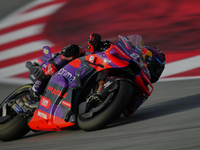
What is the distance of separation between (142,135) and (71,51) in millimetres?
1232

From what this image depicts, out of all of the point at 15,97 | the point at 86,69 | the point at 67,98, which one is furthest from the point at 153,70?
the point at 15,97

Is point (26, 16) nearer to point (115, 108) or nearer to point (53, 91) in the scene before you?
point (53, 91)

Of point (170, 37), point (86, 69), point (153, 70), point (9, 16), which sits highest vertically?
point (9, 16)

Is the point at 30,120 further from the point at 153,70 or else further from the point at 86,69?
the point at 153,70

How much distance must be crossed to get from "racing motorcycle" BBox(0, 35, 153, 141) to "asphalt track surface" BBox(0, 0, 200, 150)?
13cm

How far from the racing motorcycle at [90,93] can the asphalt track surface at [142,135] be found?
0.42ft

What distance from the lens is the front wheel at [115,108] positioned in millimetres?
2898

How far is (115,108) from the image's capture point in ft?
9.49

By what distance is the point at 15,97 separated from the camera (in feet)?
12.9

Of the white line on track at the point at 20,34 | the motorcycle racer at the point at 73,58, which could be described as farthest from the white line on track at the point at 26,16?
the motorcycle racer at the point at 73,58

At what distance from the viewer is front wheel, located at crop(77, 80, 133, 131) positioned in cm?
290

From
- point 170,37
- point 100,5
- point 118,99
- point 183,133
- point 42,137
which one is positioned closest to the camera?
point 183,133

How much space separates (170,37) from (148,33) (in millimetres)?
617

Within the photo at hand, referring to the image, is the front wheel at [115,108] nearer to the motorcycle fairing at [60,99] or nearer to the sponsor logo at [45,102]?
the motorcycle fairing at [60,99]
